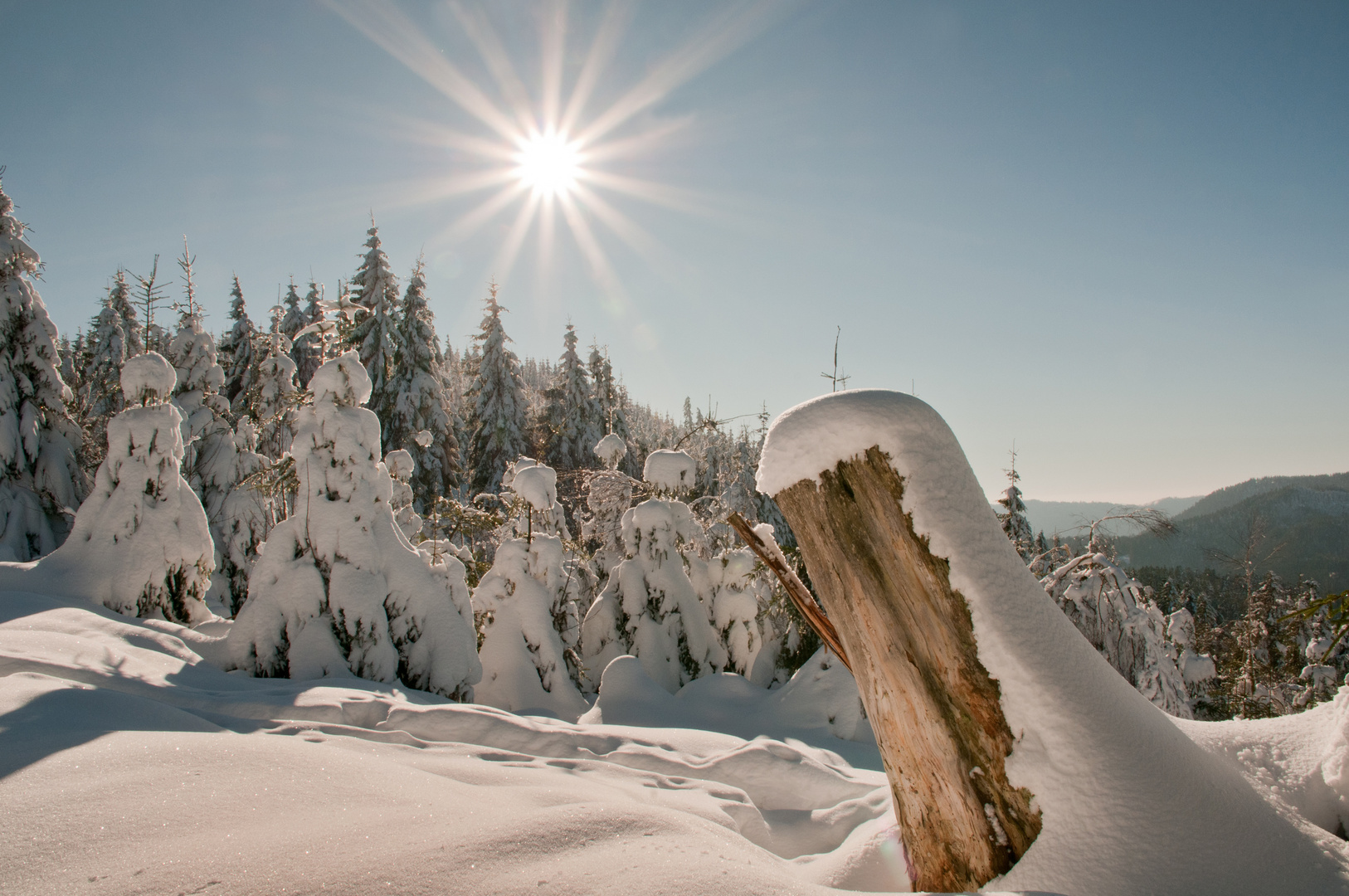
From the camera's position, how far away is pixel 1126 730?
1.86 meters

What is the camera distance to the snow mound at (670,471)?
10.5 metres

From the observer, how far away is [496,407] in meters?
28.0

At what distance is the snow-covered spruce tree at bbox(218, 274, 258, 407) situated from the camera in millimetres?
25359

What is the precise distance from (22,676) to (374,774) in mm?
2907

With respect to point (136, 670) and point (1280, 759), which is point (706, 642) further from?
point (1280, 759)

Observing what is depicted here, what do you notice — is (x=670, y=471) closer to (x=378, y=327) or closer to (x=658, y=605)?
(x=658, y=605)

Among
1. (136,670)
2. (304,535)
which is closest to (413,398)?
(304,535)

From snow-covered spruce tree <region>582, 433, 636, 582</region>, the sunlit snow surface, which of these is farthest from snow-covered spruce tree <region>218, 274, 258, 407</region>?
A: the sunlit snow surface

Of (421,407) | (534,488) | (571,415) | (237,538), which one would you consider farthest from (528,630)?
(571,415)

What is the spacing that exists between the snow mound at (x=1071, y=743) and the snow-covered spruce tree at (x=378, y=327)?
79.1ft

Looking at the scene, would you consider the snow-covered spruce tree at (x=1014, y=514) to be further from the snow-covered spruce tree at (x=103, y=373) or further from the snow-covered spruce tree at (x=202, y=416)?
the snow-covered spruce tree at (x=103, y=373)

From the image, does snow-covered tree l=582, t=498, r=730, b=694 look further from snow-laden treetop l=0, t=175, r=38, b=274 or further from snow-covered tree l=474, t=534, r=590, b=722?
snow-laden treetop l=0, t=175, r=38, b=274

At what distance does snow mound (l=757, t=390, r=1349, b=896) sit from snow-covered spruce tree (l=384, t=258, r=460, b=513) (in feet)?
77.3

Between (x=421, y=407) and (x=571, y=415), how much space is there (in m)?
8.85
